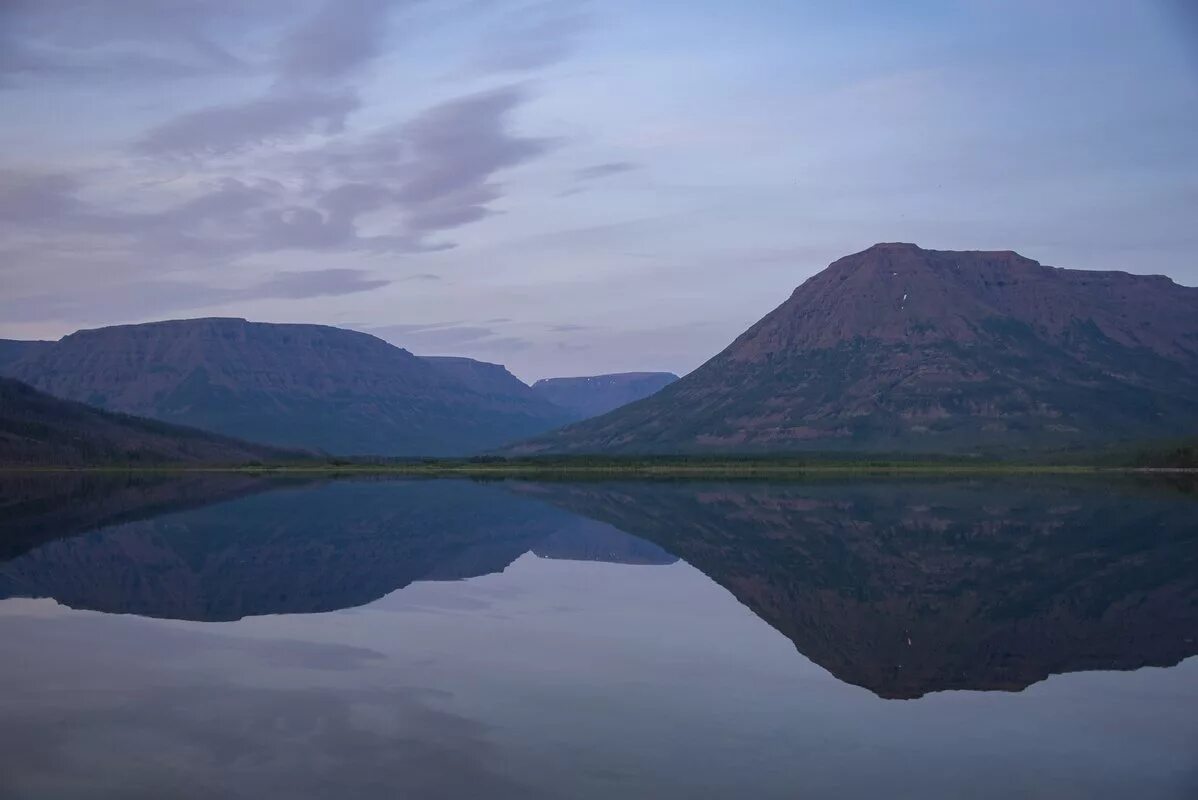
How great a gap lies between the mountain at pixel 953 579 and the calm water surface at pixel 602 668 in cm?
17

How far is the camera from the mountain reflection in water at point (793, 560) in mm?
24172

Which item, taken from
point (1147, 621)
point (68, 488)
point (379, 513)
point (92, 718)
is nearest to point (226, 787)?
point (92, 718)

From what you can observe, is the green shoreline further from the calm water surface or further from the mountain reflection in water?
the calm water surface

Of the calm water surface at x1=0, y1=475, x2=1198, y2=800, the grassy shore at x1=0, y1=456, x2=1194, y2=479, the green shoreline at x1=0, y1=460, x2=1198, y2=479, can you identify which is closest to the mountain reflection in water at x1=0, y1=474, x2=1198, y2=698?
the calm water surface at x1=0, y1=475, x2=1198, y2=800

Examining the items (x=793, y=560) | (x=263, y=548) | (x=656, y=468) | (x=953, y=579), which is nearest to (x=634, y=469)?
(x=656, y=468)

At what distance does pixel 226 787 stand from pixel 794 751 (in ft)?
24.3

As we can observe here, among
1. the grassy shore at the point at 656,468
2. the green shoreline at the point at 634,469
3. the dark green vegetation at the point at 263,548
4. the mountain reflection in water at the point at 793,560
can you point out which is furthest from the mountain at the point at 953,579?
the grassy shore at the point at 656,468

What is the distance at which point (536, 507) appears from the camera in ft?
250

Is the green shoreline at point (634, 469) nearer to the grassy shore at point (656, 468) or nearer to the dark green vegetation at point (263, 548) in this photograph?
the grassy shore at point (656, 468)

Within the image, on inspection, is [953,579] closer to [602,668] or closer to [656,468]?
[602,668]

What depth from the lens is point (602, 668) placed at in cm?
2105

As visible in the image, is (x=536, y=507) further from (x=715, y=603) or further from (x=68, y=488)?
(x=68, y=488)

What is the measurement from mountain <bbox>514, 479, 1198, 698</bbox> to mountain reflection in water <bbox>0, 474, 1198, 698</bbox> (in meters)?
0.09

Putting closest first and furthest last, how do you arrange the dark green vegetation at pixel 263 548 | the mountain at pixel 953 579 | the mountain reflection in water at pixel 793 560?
the mountain at pixel 953 579 → the mountain reflection in water at pixel 793 560 → the dark green vegetation at pixel 263 548
